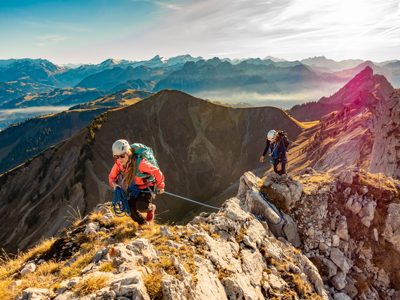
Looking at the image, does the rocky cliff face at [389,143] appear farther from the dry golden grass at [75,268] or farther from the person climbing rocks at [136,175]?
the dry golden grass at [75,268]

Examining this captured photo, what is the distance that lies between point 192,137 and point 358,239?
109m

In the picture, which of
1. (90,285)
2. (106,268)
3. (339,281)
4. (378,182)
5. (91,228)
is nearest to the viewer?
(90,285)

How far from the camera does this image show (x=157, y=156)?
112625 mm

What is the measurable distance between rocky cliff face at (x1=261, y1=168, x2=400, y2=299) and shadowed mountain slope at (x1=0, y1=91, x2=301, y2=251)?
77.1 m

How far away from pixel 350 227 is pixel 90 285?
16.3m

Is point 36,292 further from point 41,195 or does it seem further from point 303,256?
point 41,195

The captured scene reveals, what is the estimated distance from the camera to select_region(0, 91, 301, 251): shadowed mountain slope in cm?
8862

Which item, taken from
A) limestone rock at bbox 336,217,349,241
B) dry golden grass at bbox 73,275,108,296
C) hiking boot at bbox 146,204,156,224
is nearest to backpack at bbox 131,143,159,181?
hiking boot at bbox 146,204,156,224

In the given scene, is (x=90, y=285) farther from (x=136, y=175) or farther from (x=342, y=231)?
(x=342, y=231)

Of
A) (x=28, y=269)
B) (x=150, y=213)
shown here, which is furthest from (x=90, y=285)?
(x=150, y=213)

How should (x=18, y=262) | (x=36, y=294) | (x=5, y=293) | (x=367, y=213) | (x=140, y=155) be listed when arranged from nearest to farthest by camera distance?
(x=36, y=294) < (x=5, y=293) < (x=140, y=155) < (x=18, y=262) < (x=367, y=213)

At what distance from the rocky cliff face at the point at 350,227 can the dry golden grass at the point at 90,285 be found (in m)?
13.0

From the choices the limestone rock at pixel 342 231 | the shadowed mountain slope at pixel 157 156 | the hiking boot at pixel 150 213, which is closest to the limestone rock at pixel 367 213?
the limestone rock at pixel 342 231

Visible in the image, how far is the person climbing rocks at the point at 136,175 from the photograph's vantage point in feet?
34.1
